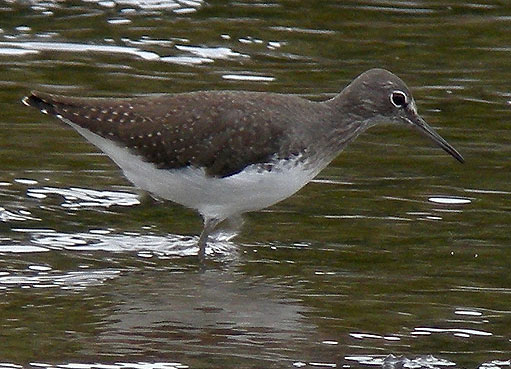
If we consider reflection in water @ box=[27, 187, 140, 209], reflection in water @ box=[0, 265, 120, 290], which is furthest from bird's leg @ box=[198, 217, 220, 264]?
reflection in water @ box=[27, 187, 140, 209]

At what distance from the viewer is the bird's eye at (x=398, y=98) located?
11.0m

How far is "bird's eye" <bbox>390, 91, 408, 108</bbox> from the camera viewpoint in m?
11.0

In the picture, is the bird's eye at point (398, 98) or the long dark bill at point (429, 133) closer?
the bird's eye at point (398, 98)

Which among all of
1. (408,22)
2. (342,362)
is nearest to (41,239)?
(342,362)

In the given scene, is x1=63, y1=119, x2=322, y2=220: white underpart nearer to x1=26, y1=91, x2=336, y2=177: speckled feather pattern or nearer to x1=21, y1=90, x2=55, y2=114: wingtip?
x1=26, y1=91, x2=336, y2=177: speckled feather pattern

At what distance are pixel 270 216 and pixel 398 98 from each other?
1290mm

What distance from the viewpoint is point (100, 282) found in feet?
31.7

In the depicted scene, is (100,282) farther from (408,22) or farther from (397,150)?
(408,22)

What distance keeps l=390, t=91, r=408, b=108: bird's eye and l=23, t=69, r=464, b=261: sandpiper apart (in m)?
0.71

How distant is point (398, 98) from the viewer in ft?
36.2

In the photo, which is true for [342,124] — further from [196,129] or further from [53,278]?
[53,278]

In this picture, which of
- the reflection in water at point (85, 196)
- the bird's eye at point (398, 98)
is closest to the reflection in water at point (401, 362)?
the bird's eye at point (398, 98)

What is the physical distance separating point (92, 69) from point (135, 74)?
0.42 meters

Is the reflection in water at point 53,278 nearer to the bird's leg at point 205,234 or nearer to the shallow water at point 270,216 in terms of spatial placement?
the shallow water at point 270,216
